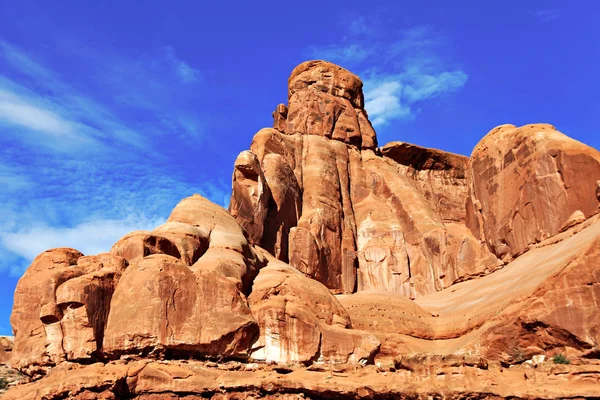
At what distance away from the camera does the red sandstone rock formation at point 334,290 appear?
2914 centimetres

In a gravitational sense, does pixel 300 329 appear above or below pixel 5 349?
below

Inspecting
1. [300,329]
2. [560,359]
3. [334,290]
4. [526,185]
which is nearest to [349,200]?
[334,290]

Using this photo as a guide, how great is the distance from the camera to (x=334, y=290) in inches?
2111

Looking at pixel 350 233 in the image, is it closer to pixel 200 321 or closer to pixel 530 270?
pixel 530 270

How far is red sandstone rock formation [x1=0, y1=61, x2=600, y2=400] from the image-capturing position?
29.1 meters

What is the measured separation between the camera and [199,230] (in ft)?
128

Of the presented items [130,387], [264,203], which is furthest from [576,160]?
[130,387]

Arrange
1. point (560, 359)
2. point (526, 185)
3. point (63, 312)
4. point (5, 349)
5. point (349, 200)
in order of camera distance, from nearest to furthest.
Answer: point (560, 359) < point (63, 312) < point (5, 349) < point (526, 185) < point (349, 200)

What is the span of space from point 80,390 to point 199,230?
12.5m

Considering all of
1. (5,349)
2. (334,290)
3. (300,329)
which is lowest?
(300,329)

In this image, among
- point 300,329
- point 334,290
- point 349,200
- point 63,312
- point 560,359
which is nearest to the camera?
point 560,359

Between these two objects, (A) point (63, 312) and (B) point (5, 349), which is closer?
(A) point (63, 312)

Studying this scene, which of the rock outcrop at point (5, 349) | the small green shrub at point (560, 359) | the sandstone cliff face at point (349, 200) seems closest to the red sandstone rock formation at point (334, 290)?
the sandstone cliff face at point (349, 200)

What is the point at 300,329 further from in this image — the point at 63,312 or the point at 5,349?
the point at 5,349
